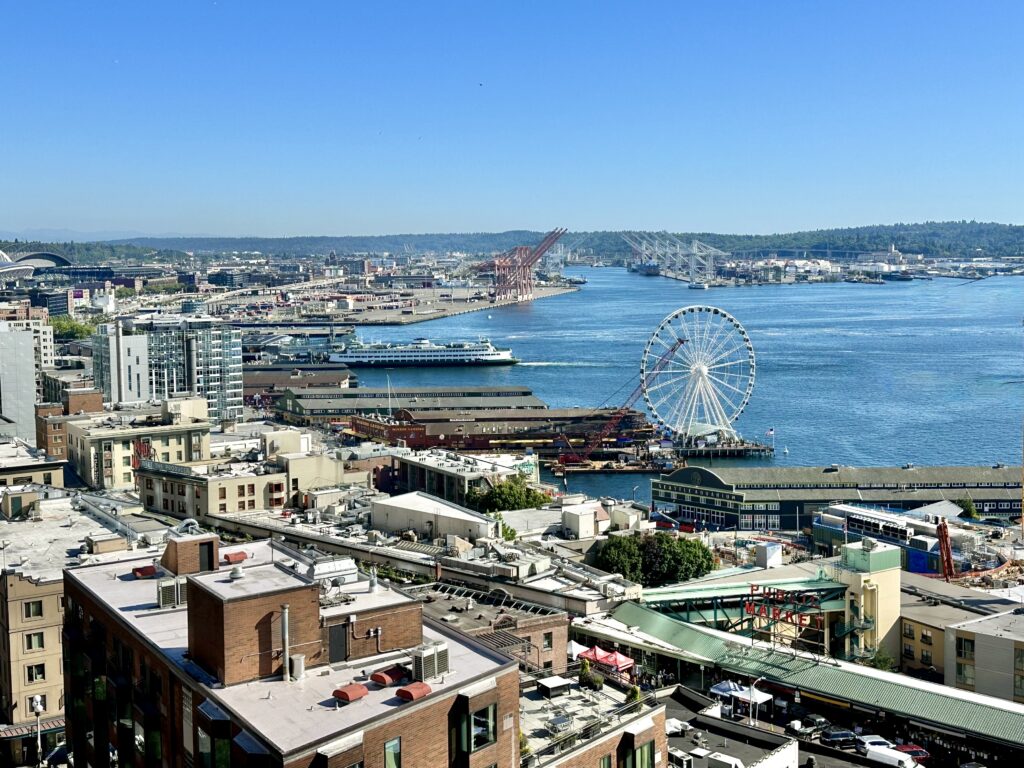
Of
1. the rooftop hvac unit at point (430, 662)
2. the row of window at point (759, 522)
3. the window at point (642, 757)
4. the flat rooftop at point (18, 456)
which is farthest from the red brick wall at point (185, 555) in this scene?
the row of window at point (759, 522)

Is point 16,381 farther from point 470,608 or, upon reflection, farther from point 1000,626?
point 1000,626

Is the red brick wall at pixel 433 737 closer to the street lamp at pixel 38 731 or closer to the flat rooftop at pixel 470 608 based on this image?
the flat rooftop at pixel 470 608

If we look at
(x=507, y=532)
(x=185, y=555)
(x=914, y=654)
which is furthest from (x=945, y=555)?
(x=185, y=555)

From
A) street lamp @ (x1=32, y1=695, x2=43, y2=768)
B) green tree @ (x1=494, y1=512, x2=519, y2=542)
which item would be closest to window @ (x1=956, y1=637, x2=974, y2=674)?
green tree @ (x1=494, y1=512, x2=519, y2=542)

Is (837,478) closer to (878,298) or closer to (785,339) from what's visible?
(785,339)

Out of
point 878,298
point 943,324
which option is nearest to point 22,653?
point 943,324

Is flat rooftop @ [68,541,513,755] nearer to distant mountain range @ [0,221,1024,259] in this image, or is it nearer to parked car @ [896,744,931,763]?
parked car @ [896,744,931,763]
